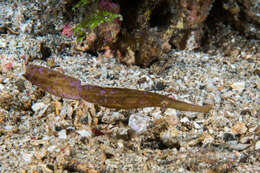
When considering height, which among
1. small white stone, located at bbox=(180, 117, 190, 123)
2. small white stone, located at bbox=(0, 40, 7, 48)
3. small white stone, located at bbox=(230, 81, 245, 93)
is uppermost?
small white stone, located at bbox=(0, 40, 7, 48)

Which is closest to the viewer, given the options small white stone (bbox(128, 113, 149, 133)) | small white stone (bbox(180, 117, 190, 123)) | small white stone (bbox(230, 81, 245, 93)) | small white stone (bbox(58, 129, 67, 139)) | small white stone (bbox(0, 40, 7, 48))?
small white stone (bbox(58, 129, 67, 139))

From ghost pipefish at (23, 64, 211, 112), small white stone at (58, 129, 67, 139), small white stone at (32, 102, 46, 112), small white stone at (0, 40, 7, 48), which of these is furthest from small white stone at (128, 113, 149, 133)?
small white stone at (0, 40, 7, 48)

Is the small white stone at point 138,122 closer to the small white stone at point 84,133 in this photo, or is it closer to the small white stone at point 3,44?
the small white stone at point 84,133

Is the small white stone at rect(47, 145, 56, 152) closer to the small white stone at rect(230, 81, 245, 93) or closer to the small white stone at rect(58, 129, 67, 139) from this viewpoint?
the small white stone at rect(58, 129, 67, 139)

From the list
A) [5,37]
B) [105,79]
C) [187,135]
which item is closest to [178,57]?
[105,79]

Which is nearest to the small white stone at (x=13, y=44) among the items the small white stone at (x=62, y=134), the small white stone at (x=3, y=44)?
the small white stone at (x=3, y=44)

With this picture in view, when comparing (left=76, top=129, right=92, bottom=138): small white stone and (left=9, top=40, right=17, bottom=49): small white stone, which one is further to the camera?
(left=9, top=40, right=17, bottom=49): small white stone

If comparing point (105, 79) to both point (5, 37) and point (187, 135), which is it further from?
point (5, 37)

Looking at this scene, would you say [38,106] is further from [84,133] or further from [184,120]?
[184,120]
